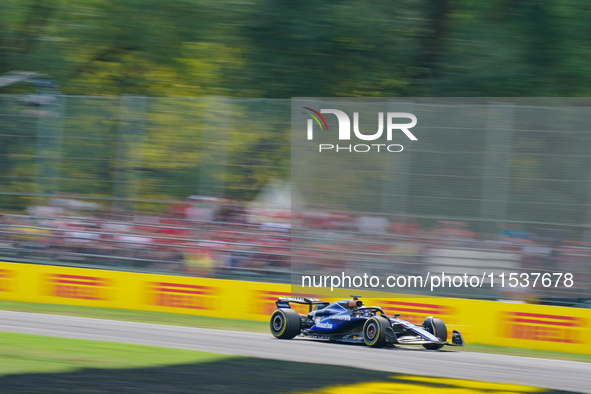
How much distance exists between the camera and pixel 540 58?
12.1 meters

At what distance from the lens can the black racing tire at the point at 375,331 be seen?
7.84 metres

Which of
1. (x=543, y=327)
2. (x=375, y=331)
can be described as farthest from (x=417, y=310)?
(x=375, y=331)

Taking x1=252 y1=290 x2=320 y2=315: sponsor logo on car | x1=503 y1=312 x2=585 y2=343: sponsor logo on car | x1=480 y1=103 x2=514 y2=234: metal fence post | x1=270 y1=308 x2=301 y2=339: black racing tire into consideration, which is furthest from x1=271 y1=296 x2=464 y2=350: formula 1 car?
x1=480 y1=103 x2=514 y2=234: metal fence post

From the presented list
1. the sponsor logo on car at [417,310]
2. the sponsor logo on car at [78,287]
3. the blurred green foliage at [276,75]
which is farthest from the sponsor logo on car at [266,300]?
the sponsor logo on car at [78,287]

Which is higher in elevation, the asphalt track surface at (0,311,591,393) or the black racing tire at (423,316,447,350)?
the black racing tire at (423,316,447,350)

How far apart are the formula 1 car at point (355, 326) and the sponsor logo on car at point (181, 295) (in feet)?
6.82

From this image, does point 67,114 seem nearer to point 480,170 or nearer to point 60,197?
point 60,197

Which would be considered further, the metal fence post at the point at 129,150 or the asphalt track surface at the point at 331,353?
the metal fence post at the point at 129,150

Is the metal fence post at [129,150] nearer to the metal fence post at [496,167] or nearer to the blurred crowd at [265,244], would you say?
the blurred crowd at [265,244]

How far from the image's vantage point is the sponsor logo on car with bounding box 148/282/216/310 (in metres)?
10.7

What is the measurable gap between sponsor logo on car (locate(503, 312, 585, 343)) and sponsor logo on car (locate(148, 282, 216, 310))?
12.7ft

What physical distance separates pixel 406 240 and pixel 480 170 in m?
1.30

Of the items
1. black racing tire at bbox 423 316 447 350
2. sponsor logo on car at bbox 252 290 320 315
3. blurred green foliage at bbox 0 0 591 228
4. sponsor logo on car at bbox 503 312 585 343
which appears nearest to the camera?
black racing tire at bbox 423 316 447 350

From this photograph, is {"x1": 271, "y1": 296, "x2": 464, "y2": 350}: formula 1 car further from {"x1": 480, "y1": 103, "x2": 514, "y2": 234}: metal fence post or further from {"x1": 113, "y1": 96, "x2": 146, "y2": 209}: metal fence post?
{"x1": 113, "y1": 96, "x2": 146, "y2": 209}: metal fence post
